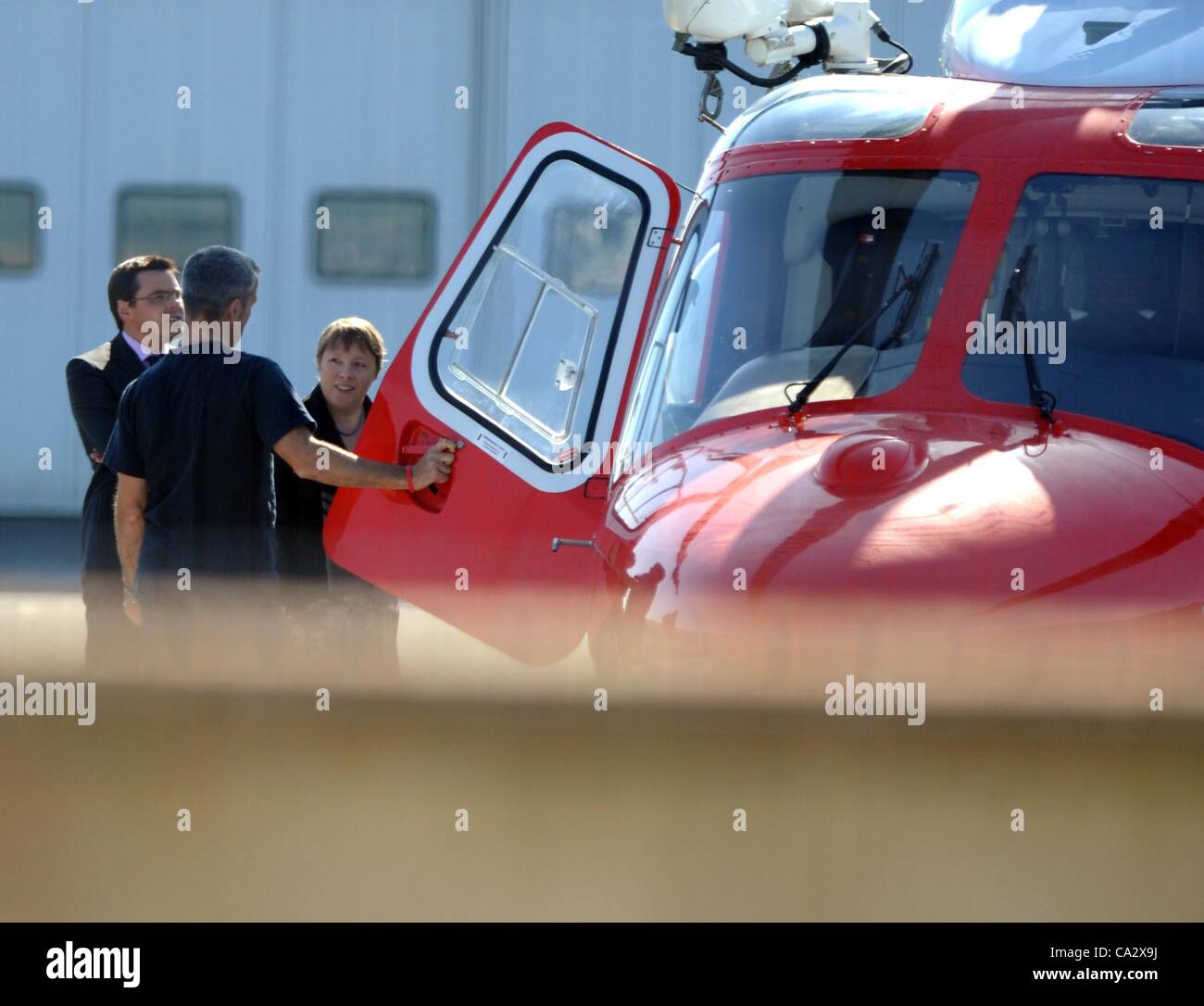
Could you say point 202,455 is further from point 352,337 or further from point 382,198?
point 382,198

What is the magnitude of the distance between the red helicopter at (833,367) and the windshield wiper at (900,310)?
0.01m

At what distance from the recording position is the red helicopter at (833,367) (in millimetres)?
2996

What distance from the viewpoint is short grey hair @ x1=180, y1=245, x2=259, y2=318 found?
4125mm

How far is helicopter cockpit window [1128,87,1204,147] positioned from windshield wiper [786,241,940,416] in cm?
56

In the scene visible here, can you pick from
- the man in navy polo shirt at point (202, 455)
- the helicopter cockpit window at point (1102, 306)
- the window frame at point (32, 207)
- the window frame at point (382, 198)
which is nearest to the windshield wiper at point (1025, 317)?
the helicopter cockpit window at point (1102, 306)

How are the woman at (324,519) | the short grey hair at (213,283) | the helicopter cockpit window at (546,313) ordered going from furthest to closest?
the woman at (324,519), the helicopter cockpit window at (546,313), the short grey hair at (213,283)

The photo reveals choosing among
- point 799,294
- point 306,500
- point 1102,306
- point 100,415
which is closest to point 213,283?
point 100,415

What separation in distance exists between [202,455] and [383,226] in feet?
16.0

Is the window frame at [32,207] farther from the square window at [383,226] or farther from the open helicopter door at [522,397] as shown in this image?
the open helicopter door at [522,397]

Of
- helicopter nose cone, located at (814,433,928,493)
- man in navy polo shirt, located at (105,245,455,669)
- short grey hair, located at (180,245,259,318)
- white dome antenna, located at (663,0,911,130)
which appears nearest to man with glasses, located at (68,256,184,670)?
man in navy polo shirt, located at (105,245,455,669)

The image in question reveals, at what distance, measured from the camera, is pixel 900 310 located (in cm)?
386

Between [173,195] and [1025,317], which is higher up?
[173,195]

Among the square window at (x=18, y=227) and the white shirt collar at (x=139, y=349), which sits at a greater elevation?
the square window at (x=18, y=227)

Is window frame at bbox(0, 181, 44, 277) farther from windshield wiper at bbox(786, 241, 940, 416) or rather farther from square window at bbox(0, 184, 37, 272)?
windshield wiper at bbox(786, 241, 940, 416)
